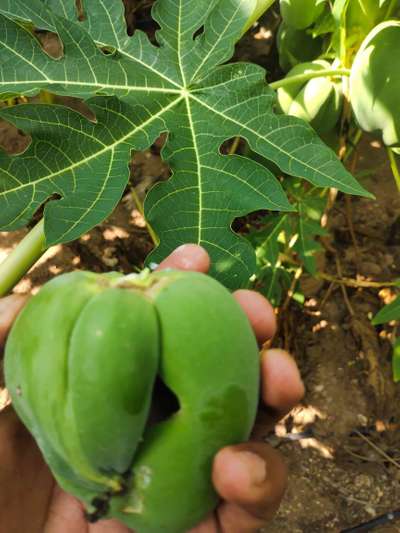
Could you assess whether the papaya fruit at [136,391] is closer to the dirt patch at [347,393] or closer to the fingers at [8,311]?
the fingers at [8,311]

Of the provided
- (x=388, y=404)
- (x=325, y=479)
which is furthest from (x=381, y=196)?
(x=325, y=479)

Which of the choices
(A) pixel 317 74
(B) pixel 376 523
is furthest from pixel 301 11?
(B) pixel 376 523

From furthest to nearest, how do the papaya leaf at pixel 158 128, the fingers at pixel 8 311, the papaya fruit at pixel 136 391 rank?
the papaya leaf at pixel 158 128
the fingers at pixel 8 311
the papaya fruit at pixel 136 391

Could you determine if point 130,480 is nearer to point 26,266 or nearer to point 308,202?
point 26,266

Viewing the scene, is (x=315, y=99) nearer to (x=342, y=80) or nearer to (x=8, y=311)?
(x=342, y=80)

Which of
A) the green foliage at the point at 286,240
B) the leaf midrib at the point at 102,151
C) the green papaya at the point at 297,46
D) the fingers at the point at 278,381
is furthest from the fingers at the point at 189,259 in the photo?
the green papaya at the point at 297,46

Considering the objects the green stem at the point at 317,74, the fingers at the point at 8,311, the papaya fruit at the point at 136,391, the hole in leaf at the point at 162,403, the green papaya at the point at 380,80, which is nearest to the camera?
the papaya fruit at the point at 136,391
